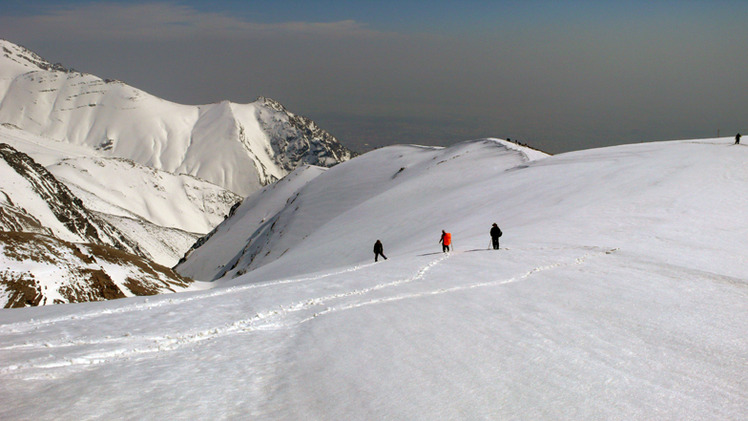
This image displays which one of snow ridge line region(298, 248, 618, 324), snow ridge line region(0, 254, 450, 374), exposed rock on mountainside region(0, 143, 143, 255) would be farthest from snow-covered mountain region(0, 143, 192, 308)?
snow ridge line region(298, 248, 618, 324)

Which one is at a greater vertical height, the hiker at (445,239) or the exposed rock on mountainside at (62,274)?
the hiker at (445,239)

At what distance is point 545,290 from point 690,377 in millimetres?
6458

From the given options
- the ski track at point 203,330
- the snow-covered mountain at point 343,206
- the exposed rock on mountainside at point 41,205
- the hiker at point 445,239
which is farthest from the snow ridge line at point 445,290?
the exposed rock on mountainside at point 41,205

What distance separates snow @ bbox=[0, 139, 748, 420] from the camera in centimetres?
860

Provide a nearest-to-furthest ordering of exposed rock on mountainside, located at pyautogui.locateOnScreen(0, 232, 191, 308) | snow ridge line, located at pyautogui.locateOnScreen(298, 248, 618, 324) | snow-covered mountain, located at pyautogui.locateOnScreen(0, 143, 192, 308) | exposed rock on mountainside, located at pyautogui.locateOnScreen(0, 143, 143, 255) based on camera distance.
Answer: snow ridge line, located at pyautogui.locateOnScreen(298, 248, 618, 324)
exposed rock on mountainside, located at pyautogui.locateOnScreen(0, 232, 191, 308)
snow-covered mountain, located at pyautogui.locateOnScreen(0, 143, 192, 308)
exposed rock on mountainside, located at pyautogui.locateOnScreen(0, 143, 143, 255)

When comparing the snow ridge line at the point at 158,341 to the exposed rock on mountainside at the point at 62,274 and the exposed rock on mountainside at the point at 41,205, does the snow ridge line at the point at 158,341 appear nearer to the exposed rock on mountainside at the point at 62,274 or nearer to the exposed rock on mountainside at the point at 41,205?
the exposed rock on mountainside at the point at 62,274

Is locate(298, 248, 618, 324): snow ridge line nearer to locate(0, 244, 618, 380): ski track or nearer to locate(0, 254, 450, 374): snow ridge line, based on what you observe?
locate(0, 244, 618, 380): ski track

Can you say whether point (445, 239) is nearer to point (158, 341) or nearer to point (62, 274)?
point (158, 341)

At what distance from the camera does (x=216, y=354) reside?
1134 cm

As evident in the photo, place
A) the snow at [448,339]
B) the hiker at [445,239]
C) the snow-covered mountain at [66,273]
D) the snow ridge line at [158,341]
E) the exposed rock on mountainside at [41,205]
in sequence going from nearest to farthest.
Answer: the snow at [448,339], the snow ridge line at [158,341], the hiker at [445,239], the snow-covered mountain at [66,273], the exposed rock on mountainside at [41,205]

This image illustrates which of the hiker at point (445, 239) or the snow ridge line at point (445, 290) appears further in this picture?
the hiker at point (445, 239)

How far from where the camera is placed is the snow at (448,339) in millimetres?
8602

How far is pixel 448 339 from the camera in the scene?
1173 cm

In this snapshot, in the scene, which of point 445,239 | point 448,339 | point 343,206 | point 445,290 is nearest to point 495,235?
point 445,239
